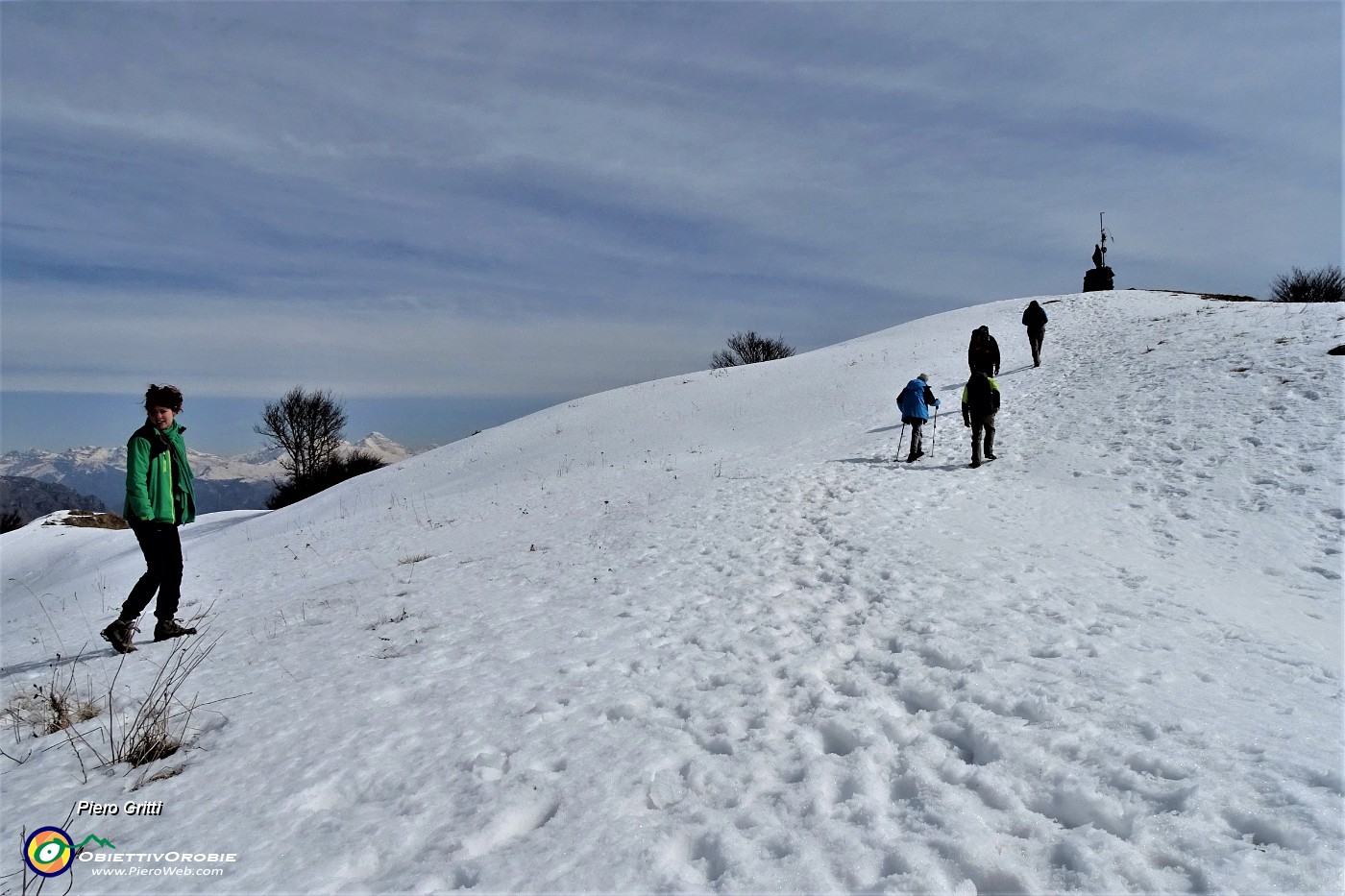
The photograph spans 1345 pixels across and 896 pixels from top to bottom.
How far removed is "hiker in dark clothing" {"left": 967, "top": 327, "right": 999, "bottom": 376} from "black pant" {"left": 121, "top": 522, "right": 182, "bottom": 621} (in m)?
13.5

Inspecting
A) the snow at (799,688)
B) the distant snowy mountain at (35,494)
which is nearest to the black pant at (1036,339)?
the snow at (799,688)

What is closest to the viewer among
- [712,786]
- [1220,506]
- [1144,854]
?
[1144,854]

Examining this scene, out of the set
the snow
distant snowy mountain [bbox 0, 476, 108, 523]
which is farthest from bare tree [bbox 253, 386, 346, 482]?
distant snowy mountain [bbox 0, 476, 108, 523]

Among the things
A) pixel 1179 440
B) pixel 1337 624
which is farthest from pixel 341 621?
pixel 1179 440

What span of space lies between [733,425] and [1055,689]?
18327 mm

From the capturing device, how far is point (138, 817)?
149 inches

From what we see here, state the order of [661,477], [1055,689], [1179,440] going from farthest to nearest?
[661,477], [1179,440], [1055,689]

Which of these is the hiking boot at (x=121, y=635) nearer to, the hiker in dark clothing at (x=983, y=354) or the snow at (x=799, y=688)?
the snow at (x=799, y=688)

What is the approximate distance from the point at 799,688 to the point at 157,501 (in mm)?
6857

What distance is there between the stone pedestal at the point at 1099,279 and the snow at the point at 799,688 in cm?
3161

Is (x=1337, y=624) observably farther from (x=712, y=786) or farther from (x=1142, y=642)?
(x=712, y=786)

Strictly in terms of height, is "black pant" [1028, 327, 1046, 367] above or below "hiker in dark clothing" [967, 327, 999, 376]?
above

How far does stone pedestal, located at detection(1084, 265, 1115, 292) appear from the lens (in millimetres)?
40562

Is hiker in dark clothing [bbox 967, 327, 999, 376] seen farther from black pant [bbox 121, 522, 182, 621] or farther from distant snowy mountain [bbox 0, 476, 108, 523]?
distant snowy mountain [bbox 0, 476, 108, 523]
